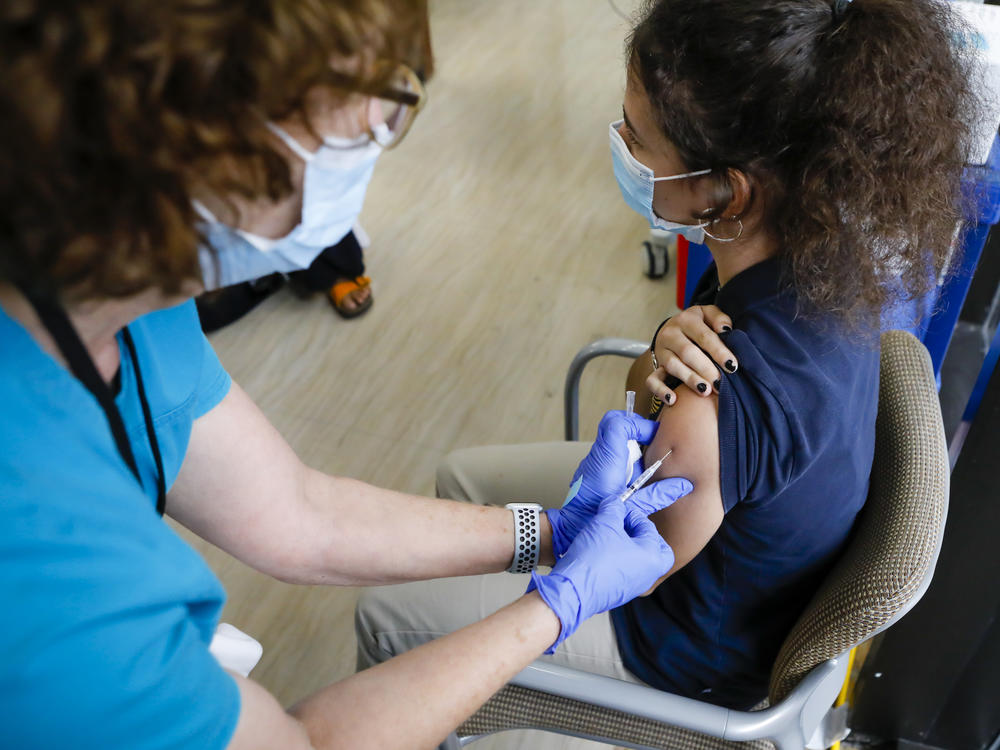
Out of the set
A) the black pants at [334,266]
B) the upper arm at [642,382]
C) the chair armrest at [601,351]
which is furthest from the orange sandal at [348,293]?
the upper arm at [642,382]

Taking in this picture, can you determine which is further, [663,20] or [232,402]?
[663,20]

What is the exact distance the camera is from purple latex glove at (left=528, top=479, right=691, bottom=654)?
1.01 m

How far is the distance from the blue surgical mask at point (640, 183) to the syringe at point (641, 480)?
1.16 ft

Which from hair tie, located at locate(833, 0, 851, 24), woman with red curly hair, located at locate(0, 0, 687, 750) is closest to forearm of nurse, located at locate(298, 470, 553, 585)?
woman with red curly hair, located at locate(0, 0, 687, 750)

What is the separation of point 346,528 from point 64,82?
2.41 feet

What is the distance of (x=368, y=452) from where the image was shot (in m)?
2.44

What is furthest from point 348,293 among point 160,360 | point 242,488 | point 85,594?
point 85,594

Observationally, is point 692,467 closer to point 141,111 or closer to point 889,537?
point 889,537

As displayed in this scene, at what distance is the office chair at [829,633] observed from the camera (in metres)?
1.00

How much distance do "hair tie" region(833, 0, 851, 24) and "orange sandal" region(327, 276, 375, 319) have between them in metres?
2.04

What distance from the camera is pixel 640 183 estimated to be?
127cm

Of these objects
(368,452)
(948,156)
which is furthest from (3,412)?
(368,452)

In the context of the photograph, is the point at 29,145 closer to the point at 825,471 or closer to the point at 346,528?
the point at 346,528

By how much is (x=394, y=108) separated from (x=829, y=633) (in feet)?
2.59
